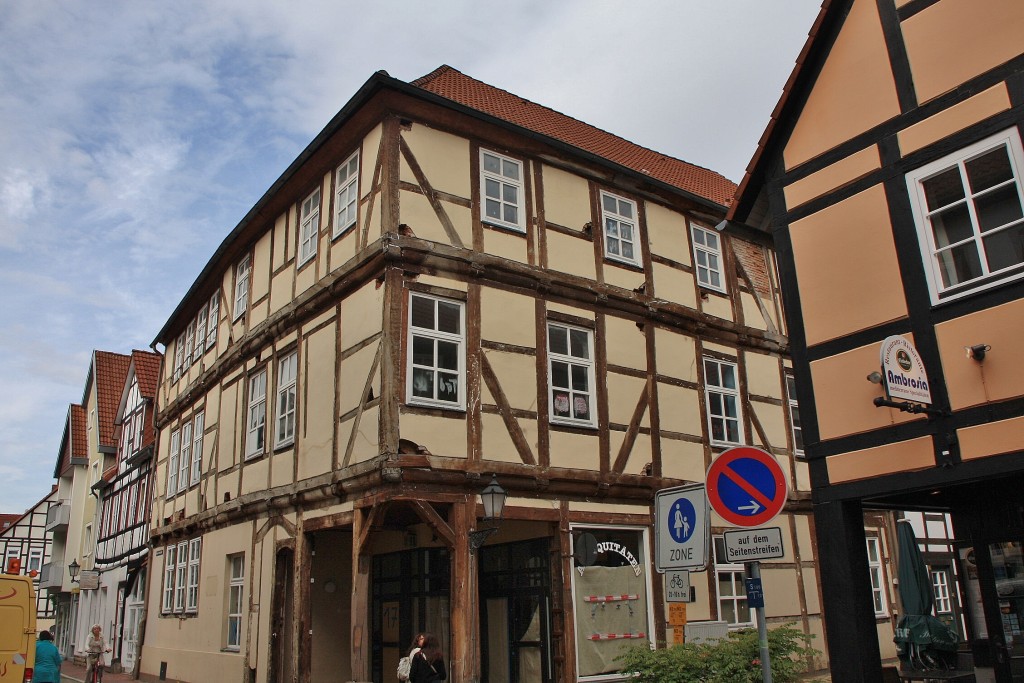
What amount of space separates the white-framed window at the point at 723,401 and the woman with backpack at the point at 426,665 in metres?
8.58

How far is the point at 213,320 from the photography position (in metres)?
21.6

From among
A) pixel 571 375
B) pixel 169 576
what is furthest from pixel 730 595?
pixel 169 576

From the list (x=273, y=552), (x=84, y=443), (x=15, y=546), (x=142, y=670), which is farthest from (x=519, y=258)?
(x=15, y=546)

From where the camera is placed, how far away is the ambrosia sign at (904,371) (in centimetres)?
772

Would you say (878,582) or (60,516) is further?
(60,516)

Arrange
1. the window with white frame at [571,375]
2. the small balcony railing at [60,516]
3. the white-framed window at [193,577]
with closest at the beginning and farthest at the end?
the window with white frame at [571,375], the white-framed window at [193,577], the small balcony railing at [60,516]

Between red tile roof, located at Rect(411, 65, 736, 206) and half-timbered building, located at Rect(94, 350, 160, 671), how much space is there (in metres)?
16.0

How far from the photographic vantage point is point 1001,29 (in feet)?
27.0

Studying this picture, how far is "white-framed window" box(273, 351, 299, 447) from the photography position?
627 inches

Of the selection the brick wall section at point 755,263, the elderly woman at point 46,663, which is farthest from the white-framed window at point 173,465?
the brick wall section at point 755,263

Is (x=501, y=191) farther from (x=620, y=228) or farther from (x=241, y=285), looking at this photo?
(x=241, y=285)

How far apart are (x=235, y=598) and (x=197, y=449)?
5288 millimetres

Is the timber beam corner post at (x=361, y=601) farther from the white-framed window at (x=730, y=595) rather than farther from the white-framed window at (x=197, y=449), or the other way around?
the white-framed window at (x=197, y=449)

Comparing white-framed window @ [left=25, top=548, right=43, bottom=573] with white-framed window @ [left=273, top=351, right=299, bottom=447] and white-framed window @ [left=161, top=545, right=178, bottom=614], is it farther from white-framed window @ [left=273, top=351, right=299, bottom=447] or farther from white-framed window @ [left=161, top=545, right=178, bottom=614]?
white-framed window @ [left=273, top=351, right=299, bottom=447]
